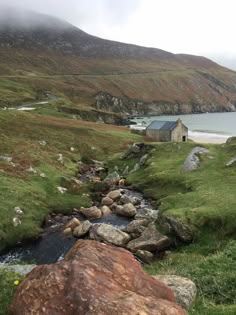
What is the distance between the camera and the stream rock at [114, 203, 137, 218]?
141 ft

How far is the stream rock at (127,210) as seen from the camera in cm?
4300

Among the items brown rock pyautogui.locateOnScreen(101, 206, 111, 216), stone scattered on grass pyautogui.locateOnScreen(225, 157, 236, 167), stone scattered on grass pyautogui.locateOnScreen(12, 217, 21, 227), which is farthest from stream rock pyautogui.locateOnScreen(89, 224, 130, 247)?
stone scattered on grass pyautogui.locateOnScreen(225, 157, 236, 167)

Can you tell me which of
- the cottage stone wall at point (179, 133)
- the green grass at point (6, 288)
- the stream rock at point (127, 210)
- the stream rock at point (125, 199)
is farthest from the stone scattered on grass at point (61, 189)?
the cottage stone wall at point (179, 133)

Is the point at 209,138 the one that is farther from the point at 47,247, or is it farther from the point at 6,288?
the point at 6,288

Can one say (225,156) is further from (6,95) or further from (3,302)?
(6,95)

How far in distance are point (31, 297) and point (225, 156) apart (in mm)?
47544

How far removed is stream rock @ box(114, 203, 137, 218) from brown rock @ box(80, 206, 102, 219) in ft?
7.07

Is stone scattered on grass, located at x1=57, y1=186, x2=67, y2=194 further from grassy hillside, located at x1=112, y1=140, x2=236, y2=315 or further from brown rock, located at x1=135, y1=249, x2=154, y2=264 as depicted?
brown rock, located at x1=135, y1=249, x2=154, y2=264

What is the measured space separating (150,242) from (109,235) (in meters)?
4.14

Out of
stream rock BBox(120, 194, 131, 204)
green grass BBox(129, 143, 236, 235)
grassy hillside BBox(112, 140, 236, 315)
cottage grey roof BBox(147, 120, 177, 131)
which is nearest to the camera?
grassy hillside BBox(112, 140, 236, 315)

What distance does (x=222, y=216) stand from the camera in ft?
111

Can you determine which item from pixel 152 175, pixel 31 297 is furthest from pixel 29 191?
pixel 31 297

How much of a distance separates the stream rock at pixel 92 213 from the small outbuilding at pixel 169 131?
182 feet

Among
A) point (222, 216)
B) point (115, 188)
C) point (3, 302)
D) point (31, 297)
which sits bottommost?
point (115, 188)
